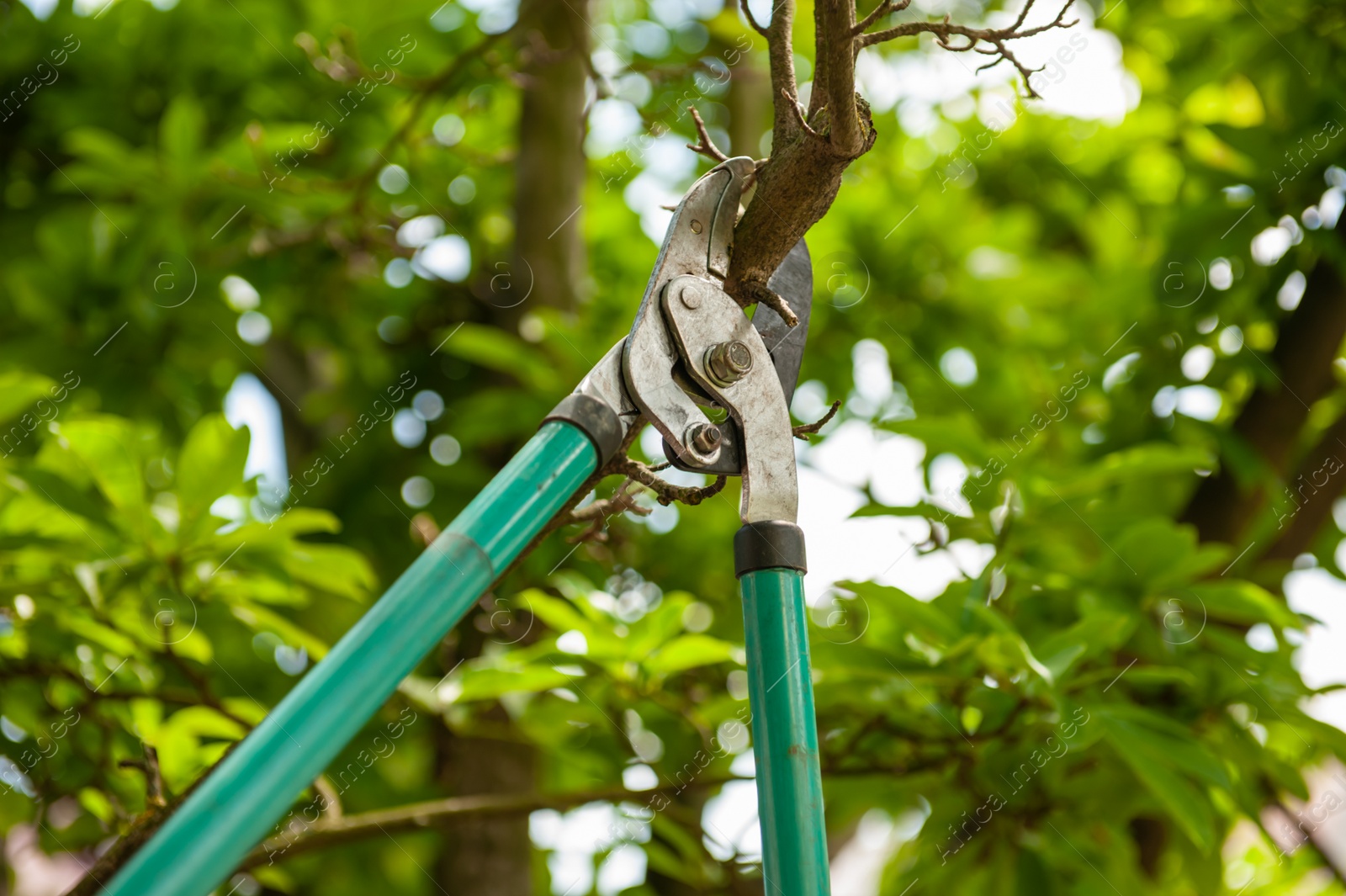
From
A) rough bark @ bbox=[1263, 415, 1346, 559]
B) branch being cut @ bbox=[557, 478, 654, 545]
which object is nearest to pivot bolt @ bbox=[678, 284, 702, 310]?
branch being cut @ bbox=[557, 478, 654, 545]

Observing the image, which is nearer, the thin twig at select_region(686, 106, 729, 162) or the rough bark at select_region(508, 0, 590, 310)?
the thin twig at select_region(686, 106, 729, 162)

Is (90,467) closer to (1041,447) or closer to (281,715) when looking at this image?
(281,715)

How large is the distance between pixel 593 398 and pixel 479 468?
1021 millimetres

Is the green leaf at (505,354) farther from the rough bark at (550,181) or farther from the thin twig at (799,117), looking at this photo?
the thin twig at (799,117)

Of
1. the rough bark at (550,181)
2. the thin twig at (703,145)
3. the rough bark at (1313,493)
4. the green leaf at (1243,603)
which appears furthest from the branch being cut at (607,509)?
the rough bark at (1313,493)

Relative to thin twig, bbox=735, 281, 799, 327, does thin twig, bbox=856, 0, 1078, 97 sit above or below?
above

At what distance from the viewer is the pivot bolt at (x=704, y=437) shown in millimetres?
540

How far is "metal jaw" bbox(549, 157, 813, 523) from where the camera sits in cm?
53

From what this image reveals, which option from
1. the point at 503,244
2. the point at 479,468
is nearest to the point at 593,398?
the point at 479,468

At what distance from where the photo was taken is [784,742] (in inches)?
19.8

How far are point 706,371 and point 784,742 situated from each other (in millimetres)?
186

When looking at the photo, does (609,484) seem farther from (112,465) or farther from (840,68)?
(840,68)

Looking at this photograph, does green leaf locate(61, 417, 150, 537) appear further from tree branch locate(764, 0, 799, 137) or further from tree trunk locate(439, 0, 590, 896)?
tree branch locate(764, 0, 799, 137)

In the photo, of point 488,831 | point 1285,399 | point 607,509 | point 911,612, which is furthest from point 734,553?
point 1285,399
